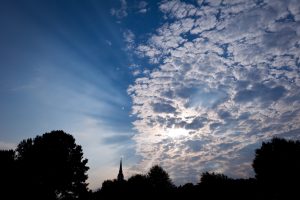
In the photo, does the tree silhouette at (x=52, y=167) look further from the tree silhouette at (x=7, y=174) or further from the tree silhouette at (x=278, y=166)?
the tree silhouette at (x=278, y=166)

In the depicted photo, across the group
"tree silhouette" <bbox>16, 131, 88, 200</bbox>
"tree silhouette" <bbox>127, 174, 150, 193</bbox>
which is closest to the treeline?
"tree silhouette" <bbox>16, 131, 88, 200</bbox>

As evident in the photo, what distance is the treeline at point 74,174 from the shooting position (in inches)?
1821

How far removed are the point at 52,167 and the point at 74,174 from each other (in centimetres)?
539

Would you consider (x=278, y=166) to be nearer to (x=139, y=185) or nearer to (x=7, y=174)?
(x=139, y=185)

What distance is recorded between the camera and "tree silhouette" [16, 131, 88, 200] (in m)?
47.8

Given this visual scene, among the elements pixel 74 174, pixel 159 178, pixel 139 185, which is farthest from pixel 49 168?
pixel 159 178

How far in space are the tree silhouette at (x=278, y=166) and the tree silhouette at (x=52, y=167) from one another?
147 feet

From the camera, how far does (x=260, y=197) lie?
61.9m

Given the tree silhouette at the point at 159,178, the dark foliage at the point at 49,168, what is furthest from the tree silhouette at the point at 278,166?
the dark foliage at the point at 49,168

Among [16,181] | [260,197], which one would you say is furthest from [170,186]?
[16,181]

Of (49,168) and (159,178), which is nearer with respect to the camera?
→ (49,168)

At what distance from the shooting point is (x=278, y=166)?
193ft

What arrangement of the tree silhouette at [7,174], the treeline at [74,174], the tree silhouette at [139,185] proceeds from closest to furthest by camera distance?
the tree silhouette at [7,174] → the treeline at [74,174] → the tree silhouette at [139,185]

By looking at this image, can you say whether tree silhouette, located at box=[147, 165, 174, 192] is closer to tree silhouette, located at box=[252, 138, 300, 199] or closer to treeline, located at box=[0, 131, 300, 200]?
treeline, located at box=[0, 131, 300, 200]
